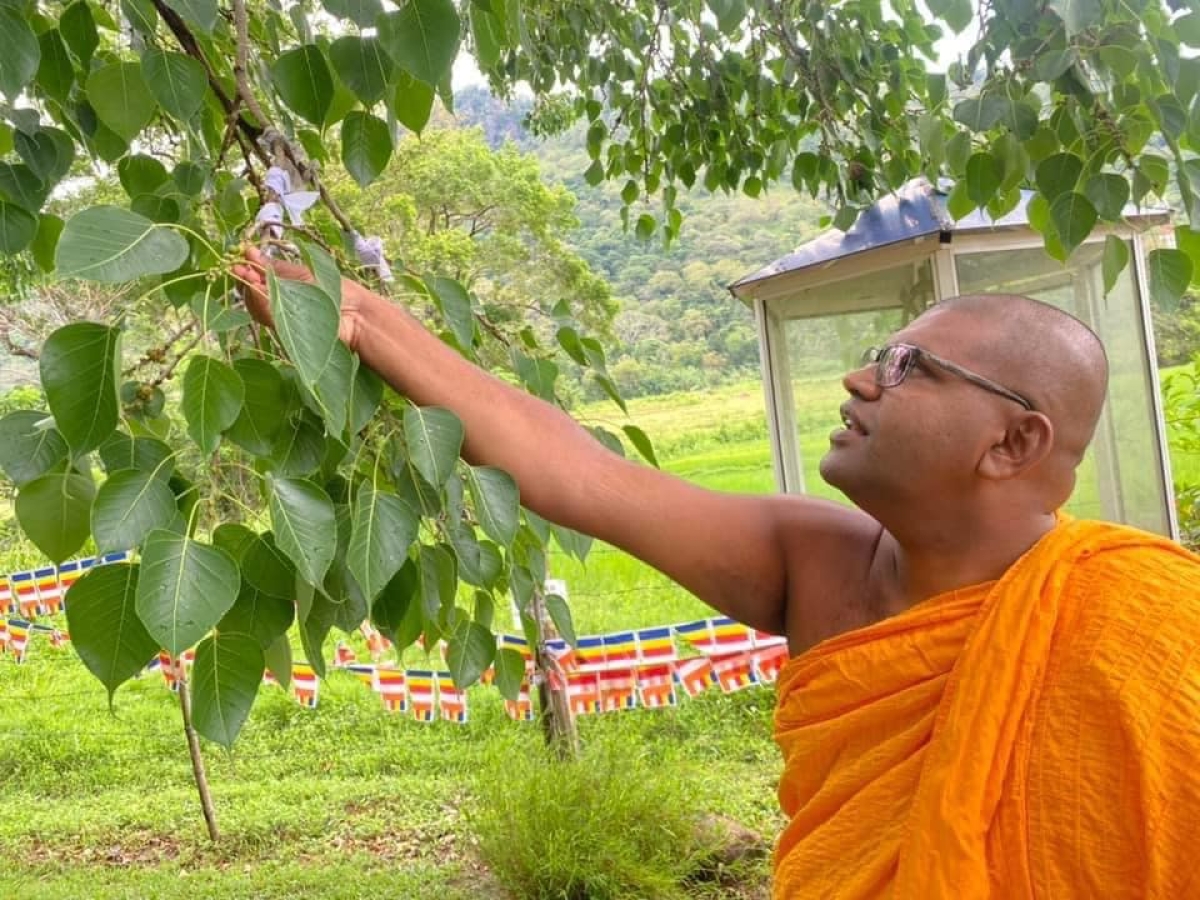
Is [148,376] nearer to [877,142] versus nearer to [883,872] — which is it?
[883,872]

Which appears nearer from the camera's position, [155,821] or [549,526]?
[549,526]

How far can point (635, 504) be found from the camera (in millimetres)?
1140

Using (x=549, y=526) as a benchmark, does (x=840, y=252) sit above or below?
above

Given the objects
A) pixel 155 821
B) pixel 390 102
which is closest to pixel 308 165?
pixel 390 102

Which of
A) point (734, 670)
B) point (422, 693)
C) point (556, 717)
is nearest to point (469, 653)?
point (556, 717)

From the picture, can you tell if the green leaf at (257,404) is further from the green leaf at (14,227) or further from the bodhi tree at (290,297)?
the green leaf at (14,227)

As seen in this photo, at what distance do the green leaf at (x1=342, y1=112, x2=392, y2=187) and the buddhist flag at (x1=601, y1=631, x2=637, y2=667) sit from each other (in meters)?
4.04

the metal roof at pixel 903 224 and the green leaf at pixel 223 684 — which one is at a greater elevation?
the metal roof at pixel 903 224

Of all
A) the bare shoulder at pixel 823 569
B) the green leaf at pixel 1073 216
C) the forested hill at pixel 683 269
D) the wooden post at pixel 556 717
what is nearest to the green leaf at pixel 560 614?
the bare shoulder at pixel 823 569

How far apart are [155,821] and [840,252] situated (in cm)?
410

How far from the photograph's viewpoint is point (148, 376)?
110cm

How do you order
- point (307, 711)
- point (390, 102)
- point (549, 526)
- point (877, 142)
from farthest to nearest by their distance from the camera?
point (307, 711) → point (877, 142) → point (549, 526) → point (390, 102)

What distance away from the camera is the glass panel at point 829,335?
378cm

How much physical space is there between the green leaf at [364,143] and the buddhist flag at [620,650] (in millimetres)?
4040
